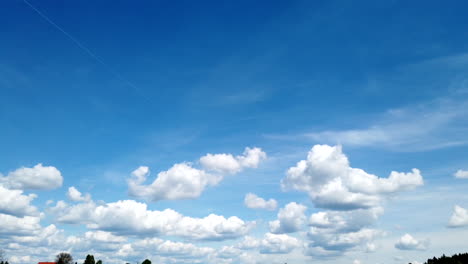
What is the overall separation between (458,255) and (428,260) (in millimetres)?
18314

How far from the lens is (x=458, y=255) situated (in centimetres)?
15450

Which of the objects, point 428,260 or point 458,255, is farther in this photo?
point 428,260

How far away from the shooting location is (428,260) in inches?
6732
